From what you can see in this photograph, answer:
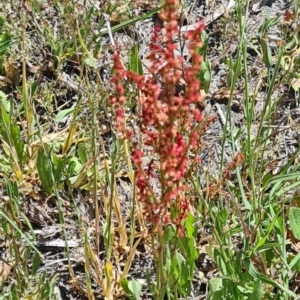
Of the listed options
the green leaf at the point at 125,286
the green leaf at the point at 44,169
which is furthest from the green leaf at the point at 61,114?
the green leaf at the point at 125,286

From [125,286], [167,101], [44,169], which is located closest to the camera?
[167,101]

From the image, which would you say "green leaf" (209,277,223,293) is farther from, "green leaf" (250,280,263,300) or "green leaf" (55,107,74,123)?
"green leaf" (55,107,74,123)

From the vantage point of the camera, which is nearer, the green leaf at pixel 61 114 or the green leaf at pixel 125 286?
the green leaf at pixel 125 286

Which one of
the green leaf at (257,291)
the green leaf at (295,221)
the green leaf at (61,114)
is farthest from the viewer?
the green leaf at (61,114)

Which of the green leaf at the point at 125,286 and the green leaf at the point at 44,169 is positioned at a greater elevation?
the green leaf at the point at 44,169

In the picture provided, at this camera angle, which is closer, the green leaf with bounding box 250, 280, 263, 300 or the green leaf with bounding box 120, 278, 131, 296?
the green leaf with bounding box 250, 280, 263, 300

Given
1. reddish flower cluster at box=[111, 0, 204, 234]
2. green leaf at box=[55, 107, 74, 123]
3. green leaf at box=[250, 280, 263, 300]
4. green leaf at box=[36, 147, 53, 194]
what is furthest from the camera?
green leaf at box=[55, 107, 74, 123]

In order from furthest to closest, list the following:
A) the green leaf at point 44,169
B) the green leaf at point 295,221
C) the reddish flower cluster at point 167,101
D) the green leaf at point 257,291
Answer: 1. the green leaf at point 44,169
2. the green leaf at point 295,221
3. the green leaf at point 257,291
4. the reddish flower cluster at point 167,101

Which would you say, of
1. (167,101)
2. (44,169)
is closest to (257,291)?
(167,101)

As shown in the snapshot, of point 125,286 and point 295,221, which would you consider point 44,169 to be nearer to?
point 125,286

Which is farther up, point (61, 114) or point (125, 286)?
point (61, 114)

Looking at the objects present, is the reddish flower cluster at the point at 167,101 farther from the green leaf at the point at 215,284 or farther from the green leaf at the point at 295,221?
the green leaf at the point at 295,221

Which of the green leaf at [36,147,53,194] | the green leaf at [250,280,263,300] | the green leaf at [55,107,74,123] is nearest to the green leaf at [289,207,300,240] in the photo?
the green leaf at [250,280,263,300]

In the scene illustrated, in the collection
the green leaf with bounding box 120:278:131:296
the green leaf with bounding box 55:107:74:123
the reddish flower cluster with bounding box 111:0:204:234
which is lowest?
the green leaf with bounding box 120:278:131:296
